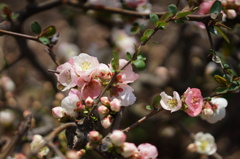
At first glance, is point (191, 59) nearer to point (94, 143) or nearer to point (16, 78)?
point (16, 78)

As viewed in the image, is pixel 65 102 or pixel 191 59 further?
pixel 191 59

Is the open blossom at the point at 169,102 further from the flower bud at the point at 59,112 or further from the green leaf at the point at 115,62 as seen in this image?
the flower bud at the point at 59,112

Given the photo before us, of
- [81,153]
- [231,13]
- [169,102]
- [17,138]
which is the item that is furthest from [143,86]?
[17,138]

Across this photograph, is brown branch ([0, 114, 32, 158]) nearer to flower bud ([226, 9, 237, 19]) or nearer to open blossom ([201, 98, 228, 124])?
open blossom ([201, 98, 228, 124])

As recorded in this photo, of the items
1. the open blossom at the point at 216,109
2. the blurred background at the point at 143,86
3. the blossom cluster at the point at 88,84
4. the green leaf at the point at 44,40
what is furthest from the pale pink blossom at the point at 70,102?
the blurred background at the point at 143,86

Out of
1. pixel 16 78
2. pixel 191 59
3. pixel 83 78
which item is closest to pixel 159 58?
pixel 191 59
